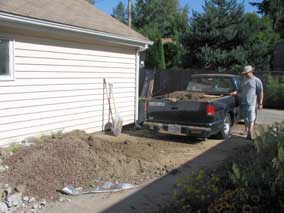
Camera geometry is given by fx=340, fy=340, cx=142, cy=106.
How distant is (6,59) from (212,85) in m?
5.78

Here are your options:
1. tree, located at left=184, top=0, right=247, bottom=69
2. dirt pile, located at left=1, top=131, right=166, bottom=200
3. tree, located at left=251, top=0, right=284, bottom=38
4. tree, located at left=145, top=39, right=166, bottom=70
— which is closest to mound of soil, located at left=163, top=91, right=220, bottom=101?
dirt pile, located at left=1, top=131, right=166, bottom=200

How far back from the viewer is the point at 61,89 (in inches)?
320

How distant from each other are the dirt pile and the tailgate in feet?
4.64

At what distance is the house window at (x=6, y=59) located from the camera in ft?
21.7

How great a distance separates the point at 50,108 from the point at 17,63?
1384 millimetres

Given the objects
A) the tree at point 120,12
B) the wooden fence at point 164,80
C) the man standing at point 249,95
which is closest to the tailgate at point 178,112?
the man standing at point 249,95

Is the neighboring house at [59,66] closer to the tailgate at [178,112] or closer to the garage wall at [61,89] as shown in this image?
the garage wall at [61,89]

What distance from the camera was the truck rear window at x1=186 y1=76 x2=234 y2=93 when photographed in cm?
986

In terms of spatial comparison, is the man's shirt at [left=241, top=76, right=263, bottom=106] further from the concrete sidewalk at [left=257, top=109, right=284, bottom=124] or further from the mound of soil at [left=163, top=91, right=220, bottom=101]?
the concrete sidewalk at [left=257, top=109, right=284, bottom=124]

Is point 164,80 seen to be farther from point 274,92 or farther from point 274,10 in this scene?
point 274,10

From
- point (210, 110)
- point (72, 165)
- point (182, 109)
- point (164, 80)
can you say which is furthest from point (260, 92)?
point (164, 80)

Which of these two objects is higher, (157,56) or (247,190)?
(157,56)

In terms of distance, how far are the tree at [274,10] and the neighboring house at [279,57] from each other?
1309 cm

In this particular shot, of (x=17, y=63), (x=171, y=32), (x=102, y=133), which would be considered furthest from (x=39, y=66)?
(x=171, y=32)
